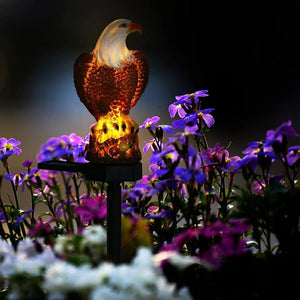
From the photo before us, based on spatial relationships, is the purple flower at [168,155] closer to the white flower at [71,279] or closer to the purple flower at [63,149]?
the purple flower at [63,149]

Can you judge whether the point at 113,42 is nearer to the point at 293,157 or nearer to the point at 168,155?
the point at 168,155

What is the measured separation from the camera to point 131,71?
848 mm

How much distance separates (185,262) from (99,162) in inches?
15.2

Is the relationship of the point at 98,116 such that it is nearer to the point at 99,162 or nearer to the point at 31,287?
the point at 99,162

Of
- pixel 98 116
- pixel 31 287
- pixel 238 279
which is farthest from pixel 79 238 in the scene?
pixel 98 116

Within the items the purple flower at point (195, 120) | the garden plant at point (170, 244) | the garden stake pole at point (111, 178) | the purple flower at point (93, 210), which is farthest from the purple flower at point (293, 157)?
the purple flower at point (93, 210)

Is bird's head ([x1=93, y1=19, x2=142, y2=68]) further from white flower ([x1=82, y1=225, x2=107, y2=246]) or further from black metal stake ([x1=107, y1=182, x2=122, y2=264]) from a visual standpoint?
white flower ([x1=82, y1=225, x2=107, y2=246])

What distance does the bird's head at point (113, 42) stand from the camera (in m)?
0.84

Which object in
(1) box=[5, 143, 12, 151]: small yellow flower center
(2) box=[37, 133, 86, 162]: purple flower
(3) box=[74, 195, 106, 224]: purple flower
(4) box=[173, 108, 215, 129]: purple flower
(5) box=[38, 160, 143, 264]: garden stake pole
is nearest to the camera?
(3) box=[74, 195, 106, 224]: purple flower

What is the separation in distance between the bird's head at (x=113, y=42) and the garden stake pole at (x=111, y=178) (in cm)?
21

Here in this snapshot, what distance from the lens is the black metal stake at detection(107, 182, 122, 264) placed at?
771 mm

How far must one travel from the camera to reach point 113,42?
84 cm

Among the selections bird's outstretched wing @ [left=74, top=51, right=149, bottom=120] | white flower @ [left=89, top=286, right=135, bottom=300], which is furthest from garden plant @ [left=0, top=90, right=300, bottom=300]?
bird's outstretched wing @ [left=74, top=51, right=149, bottom=120]

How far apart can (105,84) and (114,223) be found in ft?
0.89
